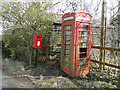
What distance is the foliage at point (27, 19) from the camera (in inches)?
238

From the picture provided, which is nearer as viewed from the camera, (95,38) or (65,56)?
(65,56)

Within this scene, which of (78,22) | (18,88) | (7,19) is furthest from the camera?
(7,19)

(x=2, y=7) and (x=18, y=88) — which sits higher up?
(x=2, y=7)

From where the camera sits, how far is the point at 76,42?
14.3ft

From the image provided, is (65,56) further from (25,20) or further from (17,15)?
(17,15)

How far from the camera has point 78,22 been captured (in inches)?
171

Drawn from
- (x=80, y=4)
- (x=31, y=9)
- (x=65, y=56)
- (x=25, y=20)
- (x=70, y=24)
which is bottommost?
(x=65, y=56)

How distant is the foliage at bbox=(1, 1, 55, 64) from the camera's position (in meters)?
6.05

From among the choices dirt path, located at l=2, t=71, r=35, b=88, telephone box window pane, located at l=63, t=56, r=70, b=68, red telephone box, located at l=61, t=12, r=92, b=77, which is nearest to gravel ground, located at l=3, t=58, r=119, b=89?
dirt path, located at l=2, t=71, r=35, b=88

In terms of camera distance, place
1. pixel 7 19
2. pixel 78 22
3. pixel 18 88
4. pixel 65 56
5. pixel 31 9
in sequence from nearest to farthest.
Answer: pixel 18 88, pixel 78 22, pixel 65 56, pixel 31 9, pixel 7 19

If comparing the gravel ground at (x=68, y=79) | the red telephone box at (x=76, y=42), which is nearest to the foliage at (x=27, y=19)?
the gravel ground at (x=68, y=79)

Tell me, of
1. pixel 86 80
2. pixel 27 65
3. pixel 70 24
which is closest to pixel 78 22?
pixel 70 24

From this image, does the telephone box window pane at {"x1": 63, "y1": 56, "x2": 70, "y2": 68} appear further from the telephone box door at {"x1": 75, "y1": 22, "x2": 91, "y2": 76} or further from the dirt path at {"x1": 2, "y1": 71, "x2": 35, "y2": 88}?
the dirt path at {"x1": 2, "y1": 71, "x2": 35, "y2": 88}

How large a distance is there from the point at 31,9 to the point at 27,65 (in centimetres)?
314
